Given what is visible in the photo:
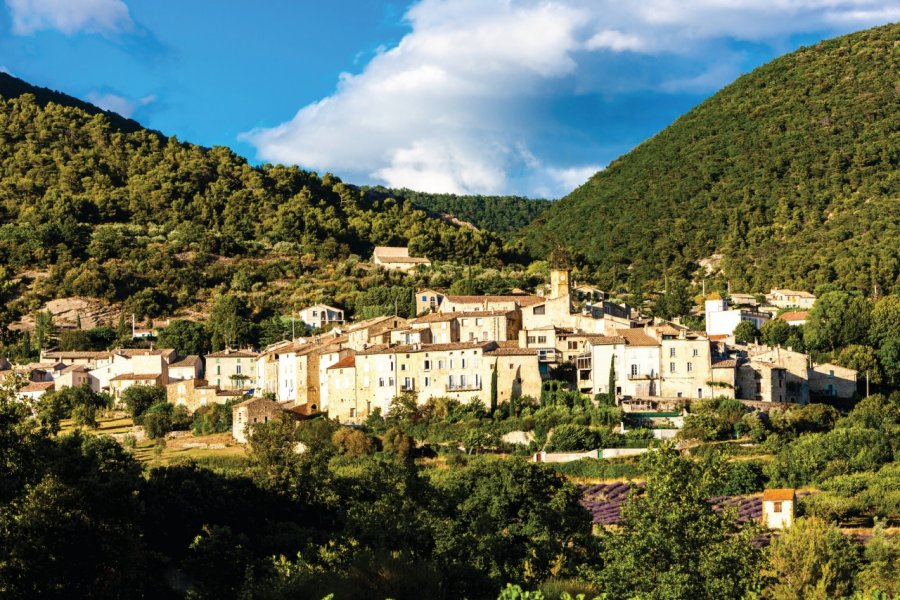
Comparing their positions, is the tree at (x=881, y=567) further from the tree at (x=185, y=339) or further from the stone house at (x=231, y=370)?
the tree at (x=185, y=339)

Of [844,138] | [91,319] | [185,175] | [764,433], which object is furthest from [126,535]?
[844,138]

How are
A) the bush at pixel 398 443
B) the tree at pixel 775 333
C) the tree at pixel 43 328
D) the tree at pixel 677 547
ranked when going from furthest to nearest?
the tree at pixel 43 328 < the tree at pixel 775 333 < the bush at pixel 398 443 < the tree at pixel 677 547

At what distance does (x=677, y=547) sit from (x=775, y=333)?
5286 cm

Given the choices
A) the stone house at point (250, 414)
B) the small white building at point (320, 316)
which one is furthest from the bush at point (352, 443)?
the small white building at point (320, 316)

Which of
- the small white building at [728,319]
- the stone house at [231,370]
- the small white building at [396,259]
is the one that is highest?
the small white building at [396,259]

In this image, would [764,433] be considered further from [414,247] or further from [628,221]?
[628,221]

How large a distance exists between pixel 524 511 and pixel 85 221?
82385 mm

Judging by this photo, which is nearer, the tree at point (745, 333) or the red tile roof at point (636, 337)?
the red tile roof at point (636, 337)

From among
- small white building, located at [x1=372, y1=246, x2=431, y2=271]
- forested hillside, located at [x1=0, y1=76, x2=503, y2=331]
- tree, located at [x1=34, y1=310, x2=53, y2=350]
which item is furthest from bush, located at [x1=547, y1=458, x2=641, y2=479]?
small white building, located at [x1=372, y1=246, x2=431, y2=271]

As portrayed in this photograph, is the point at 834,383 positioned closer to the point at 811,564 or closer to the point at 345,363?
the point at 345,363

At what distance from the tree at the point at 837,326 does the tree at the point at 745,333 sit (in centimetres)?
305

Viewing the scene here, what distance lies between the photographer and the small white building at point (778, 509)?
49938mm

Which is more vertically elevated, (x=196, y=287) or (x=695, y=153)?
(x=695, y=153)

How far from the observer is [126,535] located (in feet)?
114
